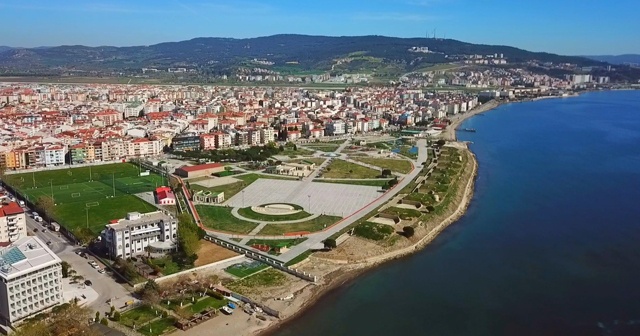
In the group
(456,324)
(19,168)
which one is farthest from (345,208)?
(19,168)

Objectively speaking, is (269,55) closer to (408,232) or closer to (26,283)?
(408,232)

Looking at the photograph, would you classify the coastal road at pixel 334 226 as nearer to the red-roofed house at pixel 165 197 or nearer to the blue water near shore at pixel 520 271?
the blue water near shore at pixel 520 271

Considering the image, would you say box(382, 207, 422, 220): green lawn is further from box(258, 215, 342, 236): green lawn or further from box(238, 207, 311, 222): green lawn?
box(238, 207, 311, 222): green lawn

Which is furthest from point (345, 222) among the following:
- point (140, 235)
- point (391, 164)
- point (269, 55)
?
point (269, 55)

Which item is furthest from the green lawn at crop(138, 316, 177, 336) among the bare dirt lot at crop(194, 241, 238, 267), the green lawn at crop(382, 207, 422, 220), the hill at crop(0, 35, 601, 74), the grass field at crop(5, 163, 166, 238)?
the hill at crop(0, 35, 601, 74)

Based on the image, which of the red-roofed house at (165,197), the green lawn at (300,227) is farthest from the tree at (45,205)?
the green lawn at (300,227)
